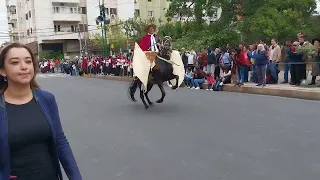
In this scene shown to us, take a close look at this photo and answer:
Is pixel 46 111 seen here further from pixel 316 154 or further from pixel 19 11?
pixel 19 11

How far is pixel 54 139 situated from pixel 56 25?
59595 mm

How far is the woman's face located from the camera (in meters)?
2.59

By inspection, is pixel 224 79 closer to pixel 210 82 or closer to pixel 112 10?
pixel 210 82

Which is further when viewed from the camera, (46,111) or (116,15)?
(116,15)

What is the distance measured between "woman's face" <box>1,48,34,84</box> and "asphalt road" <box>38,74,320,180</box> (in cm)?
290

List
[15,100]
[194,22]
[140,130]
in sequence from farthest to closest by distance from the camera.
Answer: [194,22] → [140,130] → [15,100]

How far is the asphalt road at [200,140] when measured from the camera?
209 inches

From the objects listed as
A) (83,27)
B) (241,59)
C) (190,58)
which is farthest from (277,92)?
(83,27)

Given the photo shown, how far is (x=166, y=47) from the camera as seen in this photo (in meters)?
10.6

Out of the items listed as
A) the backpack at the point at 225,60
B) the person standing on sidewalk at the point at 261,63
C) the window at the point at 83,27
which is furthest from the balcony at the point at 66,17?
the person standing on sidewalk at the point at 261,63

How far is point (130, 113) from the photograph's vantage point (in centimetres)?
1047

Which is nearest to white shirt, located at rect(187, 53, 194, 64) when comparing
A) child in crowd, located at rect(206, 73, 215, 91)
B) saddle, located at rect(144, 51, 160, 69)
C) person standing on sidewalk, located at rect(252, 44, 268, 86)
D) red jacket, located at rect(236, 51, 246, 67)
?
child in crowd, located at rect(206, 73, 215, 91)

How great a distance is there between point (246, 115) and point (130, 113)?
3067 millimetres

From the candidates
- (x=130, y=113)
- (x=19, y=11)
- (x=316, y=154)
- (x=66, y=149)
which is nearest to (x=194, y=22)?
(x=130, y=113)
